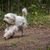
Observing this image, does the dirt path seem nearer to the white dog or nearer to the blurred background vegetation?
the white dog

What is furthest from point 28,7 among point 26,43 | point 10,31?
point 26,43

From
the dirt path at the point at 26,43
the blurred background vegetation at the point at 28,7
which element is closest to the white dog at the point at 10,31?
the dirt path at the point at 26,43

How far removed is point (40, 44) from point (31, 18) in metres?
6.10

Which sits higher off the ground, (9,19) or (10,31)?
(9,19)

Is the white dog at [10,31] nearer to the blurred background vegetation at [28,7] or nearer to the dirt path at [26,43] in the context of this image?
the dirt path at [26,43]

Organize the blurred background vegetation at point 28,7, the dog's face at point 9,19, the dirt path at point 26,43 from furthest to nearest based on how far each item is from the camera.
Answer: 1. the blurred background vegetation at point 28,7
2. the dog's face at point 9,19
3. the dirt path at point 26,43

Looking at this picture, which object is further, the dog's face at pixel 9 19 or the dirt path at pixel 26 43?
the dog's face at pixel 9 19

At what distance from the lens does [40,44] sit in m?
7.91

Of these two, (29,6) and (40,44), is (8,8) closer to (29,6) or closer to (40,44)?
(29,6)

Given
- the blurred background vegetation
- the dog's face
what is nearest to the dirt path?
the dog's face

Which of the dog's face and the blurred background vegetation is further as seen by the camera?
the blurred background vegetation

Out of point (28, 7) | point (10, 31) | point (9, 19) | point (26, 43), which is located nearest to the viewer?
point (26, 43)

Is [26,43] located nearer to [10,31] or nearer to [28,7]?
[10,31]

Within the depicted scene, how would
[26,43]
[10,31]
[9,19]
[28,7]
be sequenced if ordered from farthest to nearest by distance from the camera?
[28,7] < [10,31] < [9,19] < [26,43]
